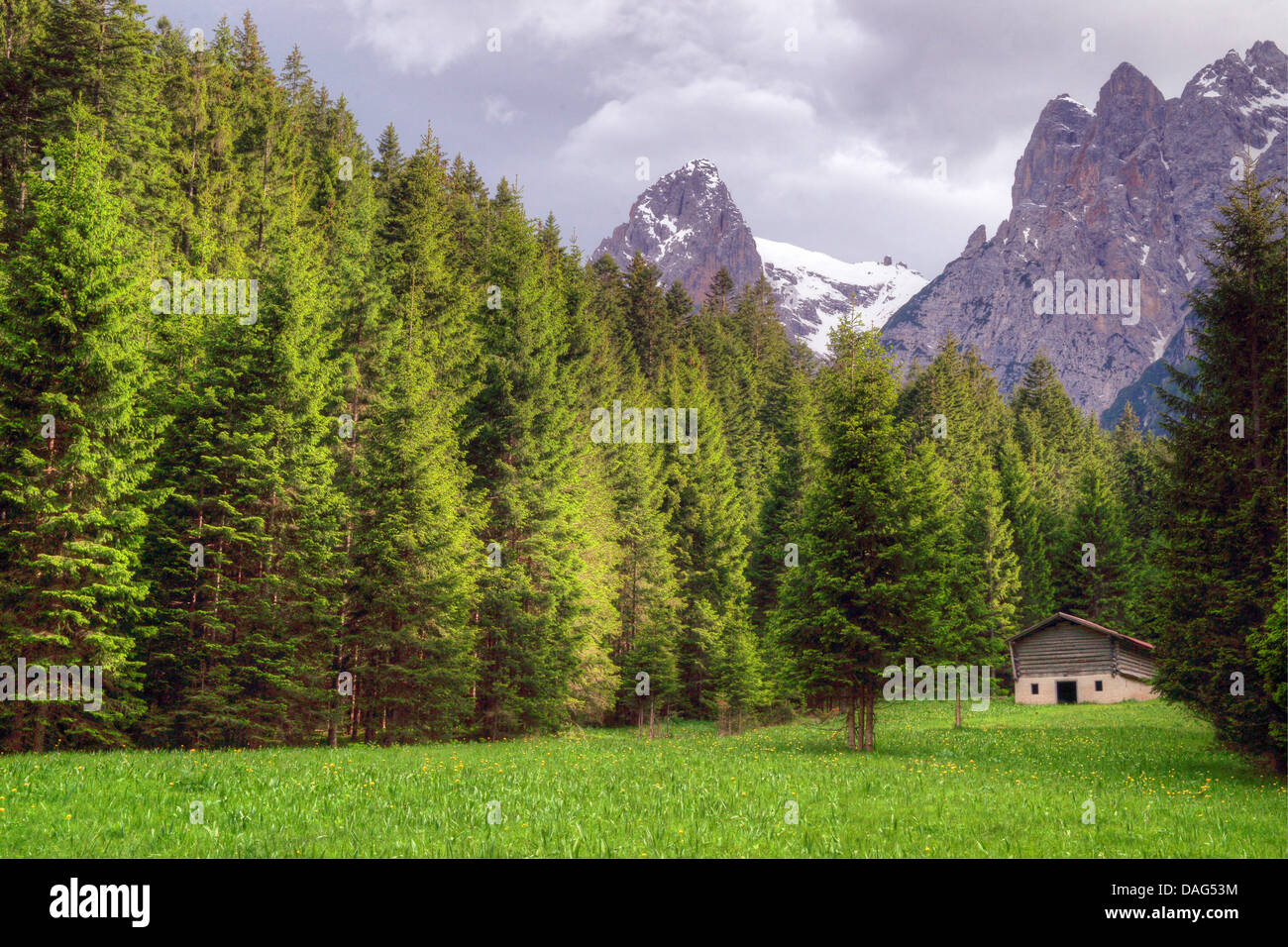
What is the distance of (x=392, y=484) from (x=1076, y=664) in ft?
162

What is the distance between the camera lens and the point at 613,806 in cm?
1101

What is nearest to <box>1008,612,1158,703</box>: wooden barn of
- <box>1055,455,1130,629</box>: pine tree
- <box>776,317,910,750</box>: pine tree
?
<box>1055,455,1130,629</box>: pine tree

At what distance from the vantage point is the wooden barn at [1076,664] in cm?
5400

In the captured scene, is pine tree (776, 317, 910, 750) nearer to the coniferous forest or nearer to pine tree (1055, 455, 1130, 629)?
the coniferous forest

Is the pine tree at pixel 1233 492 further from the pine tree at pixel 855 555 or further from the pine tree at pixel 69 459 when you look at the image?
the pine tree at pixel 69 459

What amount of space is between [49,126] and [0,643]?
23258mm

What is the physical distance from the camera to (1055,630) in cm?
5694

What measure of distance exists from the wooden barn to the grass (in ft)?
123

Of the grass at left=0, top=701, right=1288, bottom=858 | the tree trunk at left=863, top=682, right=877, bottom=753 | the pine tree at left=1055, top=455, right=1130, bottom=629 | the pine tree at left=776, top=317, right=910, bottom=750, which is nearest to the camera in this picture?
the grass at left=0, top=701, right=1288, bottom=858

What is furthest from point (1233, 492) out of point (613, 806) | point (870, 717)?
point (613, 806)

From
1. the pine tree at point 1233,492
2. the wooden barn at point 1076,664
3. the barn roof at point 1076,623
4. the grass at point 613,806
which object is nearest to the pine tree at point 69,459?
the grass at point 613,806

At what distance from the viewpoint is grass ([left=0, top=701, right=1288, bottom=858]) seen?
8273 millimetres

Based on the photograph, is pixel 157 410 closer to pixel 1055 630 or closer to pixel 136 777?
pixel 136 777
